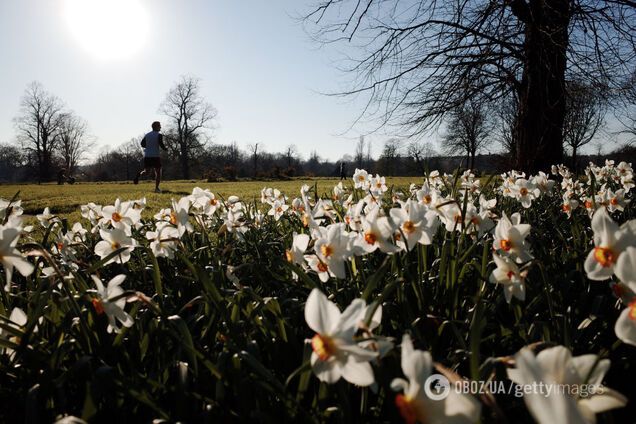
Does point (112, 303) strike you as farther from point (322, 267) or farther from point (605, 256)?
point (605, 256)

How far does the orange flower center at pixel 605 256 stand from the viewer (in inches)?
39.4

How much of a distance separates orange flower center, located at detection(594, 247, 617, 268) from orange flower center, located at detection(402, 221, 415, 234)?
62cm

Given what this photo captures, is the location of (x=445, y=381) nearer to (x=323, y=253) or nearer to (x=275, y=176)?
(x=323, y=253)

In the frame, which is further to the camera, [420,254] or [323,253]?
[420,254]

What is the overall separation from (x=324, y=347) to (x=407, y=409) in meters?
0.20

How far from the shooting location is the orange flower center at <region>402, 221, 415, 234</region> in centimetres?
149

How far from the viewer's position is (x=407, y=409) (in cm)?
68

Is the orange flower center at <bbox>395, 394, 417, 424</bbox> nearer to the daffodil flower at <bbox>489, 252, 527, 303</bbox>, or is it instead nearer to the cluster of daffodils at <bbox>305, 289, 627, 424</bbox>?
the cluster of daffodils at <bbox>305, 289, 627, 424</bbox>

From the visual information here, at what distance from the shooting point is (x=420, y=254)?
5.98ft

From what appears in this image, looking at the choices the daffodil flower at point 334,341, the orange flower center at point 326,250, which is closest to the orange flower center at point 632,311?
the daffodil flower at point 334,341

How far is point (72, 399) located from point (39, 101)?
5868 cm

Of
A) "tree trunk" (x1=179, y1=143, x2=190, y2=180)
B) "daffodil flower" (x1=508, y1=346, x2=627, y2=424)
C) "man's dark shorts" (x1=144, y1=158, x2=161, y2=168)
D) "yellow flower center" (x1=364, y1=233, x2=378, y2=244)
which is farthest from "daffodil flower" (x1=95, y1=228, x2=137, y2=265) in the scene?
"tree trunk" (x1=179, y1=143, x2=190, y2=180)

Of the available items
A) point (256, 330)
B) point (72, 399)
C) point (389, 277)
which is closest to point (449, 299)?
point (389, 277)

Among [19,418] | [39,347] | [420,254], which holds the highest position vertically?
[420,254]
